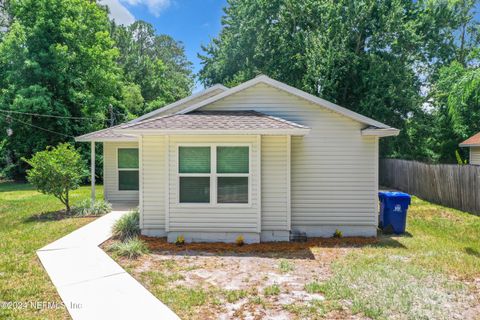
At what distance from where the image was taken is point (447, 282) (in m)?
5.09

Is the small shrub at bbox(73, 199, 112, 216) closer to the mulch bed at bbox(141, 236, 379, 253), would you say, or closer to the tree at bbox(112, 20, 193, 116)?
the mulch bed at bbox(141, 236, 379, 253)

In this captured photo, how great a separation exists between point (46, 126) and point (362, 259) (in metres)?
22.6

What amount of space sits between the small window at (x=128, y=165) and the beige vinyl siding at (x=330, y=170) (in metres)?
6.82

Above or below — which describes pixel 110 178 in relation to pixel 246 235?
above

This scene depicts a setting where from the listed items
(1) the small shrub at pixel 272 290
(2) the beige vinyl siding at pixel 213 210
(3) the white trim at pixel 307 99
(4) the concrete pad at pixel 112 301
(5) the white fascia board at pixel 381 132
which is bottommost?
(1) the small shrub at pixel 272 290

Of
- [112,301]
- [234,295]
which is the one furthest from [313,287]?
[112,301]

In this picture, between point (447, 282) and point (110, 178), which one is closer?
point (447, 282)

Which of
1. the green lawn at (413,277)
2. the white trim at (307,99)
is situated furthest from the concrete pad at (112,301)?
the white trim at (307,99)

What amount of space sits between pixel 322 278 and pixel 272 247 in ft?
6.38

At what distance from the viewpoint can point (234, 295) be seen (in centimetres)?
459

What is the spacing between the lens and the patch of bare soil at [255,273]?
4.15m

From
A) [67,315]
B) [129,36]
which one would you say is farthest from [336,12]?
[129,36]

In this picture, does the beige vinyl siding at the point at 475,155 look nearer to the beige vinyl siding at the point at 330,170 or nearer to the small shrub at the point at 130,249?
the beige vinyl siding at the point at 330,170

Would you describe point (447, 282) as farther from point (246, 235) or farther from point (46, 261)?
point (46, 261)
